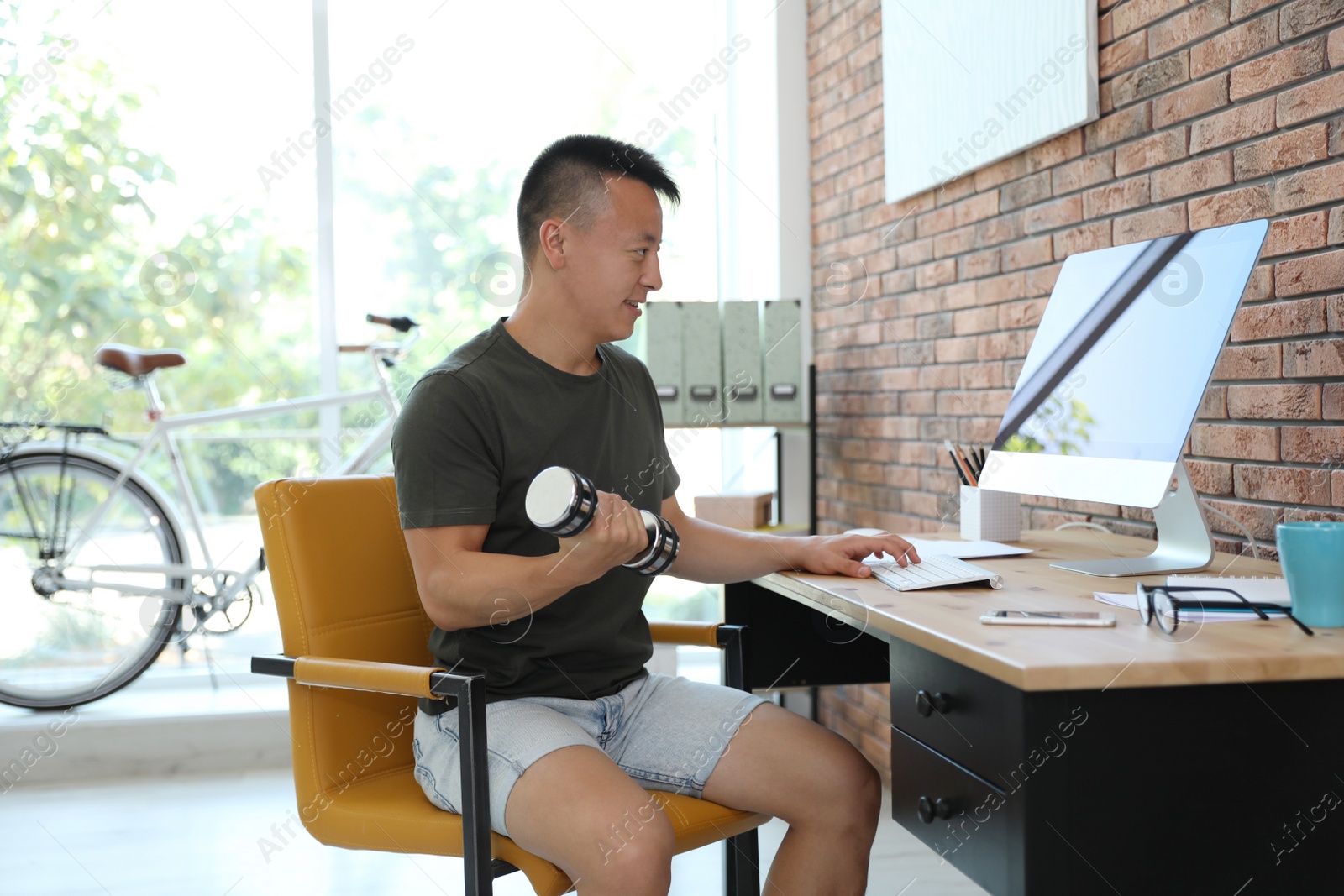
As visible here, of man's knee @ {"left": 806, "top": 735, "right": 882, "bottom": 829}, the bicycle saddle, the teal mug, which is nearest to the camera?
the teal mug

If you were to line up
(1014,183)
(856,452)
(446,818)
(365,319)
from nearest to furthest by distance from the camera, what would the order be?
(446,818)
(1014,183)
(856,452)
(365,319)

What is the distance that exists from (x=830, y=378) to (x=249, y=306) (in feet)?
6.25

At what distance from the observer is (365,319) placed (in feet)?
11.4

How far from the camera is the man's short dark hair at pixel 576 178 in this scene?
5.40 feet

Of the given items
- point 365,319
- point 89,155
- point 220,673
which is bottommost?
point 220,673

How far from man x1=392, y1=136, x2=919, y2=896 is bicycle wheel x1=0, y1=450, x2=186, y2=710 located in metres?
2.02

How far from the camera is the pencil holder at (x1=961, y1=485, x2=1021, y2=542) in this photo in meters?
1.96

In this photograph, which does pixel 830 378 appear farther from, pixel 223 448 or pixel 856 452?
pixel 223 448

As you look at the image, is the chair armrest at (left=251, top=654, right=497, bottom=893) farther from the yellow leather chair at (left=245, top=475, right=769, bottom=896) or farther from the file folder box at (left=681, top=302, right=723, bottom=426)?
the file folder box at (left=681, top=302, right=723, bottom=426)

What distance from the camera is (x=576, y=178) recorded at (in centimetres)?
166

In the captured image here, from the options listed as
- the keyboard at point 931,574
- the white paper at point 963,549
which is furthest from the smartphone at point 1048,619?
the white paper at point 963,549

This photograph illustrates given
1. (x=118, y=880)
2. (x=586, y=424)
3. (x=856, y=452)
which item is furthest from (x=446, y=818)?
(x=856, y=452)

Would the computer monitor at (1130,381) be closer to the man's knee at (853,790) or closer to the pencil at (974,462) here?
the pencil at (974,462)

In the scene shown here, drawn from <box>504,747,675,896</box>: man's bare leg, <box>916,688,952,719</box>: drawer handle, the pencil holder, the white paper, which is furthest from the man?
the pencil holder
